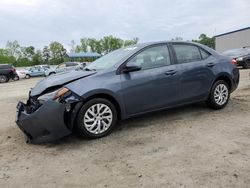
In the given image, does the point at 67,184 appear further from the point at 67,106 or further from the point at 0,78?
the point at 0,78

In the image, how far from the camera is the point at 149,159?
4.11m

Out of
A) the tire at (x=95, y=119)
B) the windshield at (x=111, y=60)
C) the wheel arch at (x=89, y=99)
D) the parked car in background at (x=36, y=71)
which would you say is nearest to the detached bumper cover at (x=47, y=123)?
the wheel arch at (x=89, y=99)

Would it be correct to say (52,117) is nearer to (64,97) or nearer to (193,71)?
(64,97)

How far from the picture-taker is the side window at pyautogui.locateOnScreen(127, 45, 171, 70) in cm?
560

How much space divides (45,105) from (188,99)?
9.19 feet

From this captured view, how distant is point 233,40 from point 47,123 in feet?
136

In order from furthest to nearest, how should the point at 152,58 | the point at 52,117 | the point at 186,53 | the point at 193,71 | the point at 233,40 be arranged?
the point at 233,40
the point at 186,53
the point at 193,71
the point at 152,58
the point at 52,117

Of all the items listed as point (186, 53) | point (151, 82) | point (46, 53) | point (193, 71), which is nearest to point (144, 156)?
point (151, 82)

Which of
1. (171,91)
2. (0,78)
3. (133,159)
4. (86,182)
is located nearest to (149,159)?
(133,159)

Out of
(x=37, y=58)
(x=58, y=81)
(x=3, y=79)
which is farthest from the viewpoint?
(x=37, y=58)

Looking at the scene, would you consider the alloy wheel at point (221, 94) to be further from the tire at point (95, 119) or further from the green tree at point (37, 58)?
the green tree at point (37, 58)

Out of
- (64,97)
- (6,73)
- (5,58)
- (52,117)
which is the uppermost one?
(5,58)

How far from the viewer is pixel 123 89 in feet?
17.2

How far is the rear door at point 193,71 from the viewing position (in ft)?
19.7
